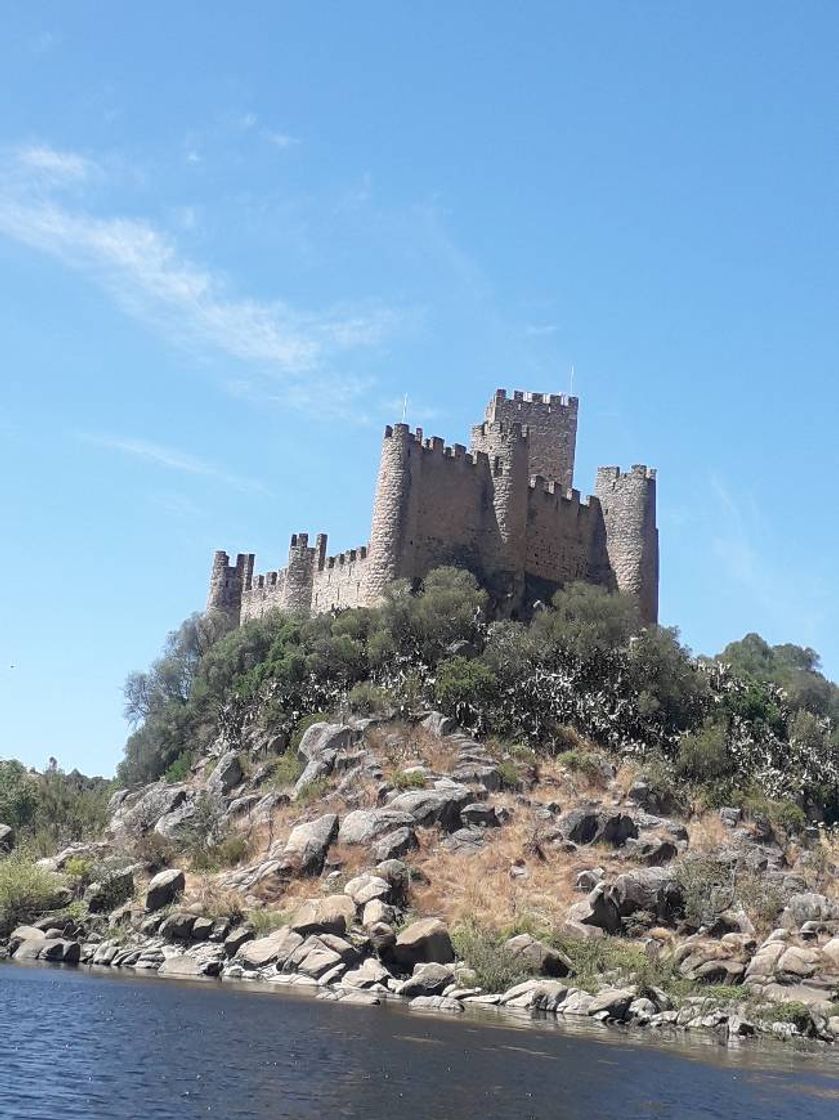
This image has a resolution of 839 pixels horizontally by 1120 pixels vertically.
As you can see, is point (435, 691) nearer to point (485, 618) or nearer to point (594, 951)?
point (485, 618)

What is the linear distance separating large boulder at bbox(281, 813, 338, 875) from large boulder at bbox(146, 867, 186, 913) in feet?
9.08

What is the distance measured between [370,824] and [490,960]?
8209 millimetres

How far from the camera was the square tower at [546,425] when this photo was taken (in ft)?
181

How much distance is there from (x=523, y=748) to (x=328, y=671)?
24.4 feet

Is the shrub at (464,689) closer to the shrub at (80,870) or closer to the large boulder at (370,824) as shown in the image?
the large boulder at (370,824)

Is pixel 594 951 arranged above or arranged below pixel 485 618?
below

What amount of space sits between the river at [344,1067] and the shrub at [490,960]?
2.85 meters

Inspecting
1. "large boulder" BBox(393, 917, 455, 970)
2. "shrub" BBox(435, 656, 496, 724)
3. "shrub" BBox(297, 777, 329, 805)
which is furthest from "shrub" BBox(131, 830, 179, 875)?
"large boulder" BBox(393, 917, 455, 970)

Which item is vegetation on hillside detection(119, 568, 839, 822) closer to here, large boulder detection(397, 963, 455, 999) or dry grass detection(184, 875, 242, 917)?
dry grass detection(184, 875, 242, 917)

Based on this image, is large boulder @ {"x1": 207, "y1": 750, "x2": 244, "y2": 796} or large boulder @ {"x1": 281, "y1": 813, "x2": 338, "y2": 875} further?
large boulder @ {"x1": 207, "y1": 750, "x2": 244, "y2": 796}

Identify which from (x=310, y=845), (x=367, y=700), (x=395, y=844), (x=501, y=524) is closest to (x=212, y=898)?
(x=310, y=845)

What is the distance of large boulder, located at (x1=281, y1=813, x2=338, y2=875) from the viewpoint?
3850 cm

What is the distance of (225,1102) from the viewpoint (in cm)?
2011

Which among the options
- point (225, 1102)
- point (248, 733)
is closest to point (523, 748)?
point (248, 733)
